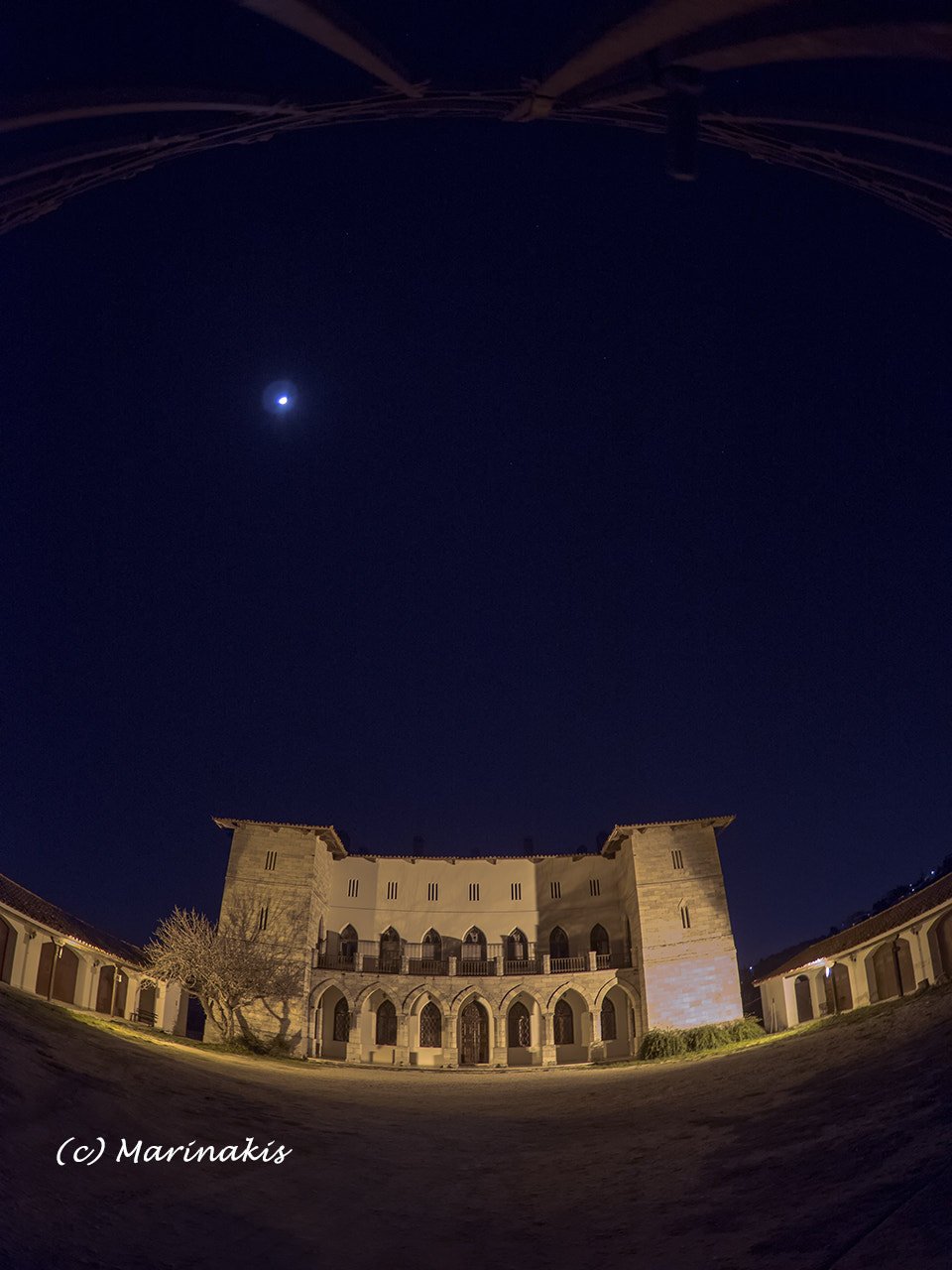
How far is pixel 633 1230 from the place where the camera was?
6004mm

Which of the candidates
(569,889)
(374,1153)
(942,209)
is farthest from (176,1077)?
(569,889)

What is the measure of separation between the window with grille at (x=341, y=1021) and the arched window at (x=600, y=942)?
10.6 metres

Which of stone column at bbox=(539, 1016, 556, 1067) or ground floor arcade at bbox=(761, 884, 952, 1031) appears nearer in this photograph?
ground floor arcade at bbox=(761, 884, 952, 1031)

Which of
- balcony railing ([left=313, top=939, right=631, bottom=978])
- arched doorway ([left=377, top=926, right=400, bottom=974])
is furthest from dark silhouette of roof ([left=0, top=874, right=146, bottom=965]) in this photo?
arched doorway ([left=377, top=926, right=400, bottom=974])

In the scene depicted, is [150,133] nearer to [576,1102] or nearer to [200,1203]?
[200,1203]

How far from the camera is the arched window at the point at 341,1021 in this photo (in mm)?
32812

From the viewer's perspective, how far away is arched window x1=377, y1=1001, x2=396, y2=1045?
109 ft

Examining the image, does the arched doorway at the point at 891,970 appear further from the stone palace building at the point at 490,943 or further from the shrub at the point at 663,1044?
the shrub at the point at 663,1044

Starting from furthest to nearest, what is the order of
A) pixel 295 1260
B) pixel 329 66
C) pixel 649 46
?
pixel 329 66, pixel 295 1260, pixel 649 46

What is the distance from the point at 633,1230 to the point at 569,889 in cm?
3113

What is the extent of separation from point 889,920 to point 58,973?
27736 mm

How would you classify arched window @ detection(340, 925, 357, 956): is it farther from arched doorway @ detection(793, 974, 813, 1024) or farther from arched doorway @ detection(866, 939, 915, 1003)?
arched doorway @ detection(866, 939, 915, 1003)

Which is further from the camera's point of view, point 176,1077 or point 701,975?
point 701,975

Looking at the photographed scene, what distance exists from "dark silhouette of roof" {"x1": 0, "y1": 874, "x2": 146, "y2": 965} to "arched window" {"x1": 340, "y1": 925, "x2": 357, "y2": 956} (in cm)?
816
